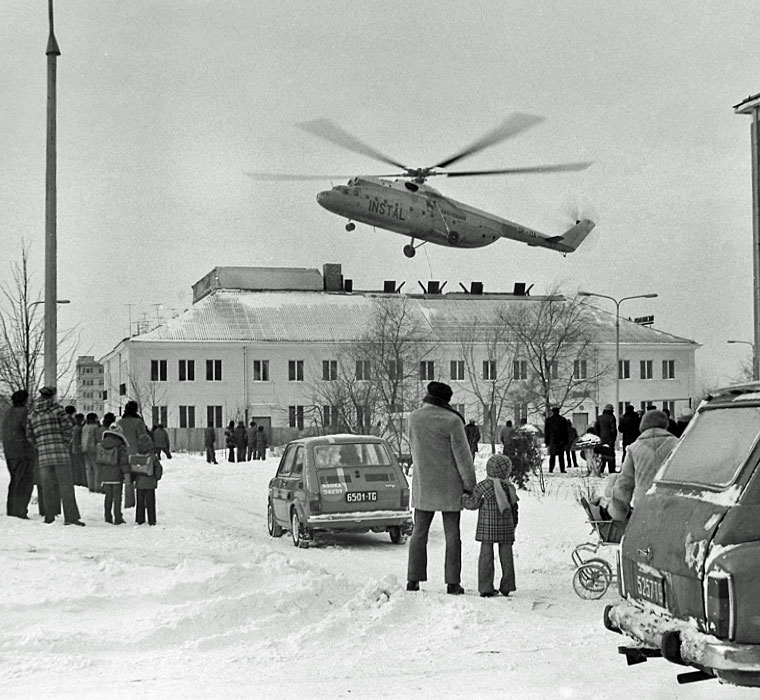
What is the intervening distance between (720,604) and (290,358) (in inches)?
2817

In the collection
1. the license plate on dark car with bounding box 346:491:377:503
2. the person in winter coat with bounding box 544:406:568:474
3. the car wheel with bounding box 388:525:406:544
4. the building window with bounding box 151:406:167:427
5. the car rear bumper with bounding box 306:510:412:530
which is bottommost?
the car wheel with bounding box 388:525:406:544

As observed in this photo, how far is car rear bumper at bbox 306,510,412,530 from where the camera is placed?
52.2 feet

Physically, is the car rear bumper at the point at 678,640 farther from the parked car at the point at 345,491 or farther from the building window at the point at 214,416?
the building window at the point at 214,416

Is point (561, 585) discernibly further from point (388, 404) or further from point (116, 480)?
point (388, 404)

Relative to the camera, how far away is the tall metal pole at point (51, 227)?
727 inches

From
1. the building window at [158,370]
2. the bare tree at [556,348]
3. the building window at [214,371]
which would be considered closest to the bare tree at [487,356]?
the bare tree at [556,348]

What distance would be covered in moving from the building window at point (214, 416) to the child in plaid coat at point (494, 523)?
66.1 meters

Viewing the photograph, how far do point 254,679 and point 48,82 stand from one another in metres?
14.6

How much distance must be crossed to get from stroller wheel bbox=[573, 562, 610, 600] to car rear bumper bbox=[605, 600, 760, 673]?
376 centimetres

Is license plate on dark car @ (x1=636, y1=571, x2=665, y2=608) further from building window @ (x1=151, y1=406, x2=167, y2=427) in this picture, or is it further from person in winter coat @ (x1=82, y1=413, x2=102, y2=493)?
building window @ (x1=151, y1=406, x2=167, y2=427)

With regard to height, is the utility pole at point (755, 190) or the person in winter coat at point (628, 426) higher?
the utility pole at point (755, 190)

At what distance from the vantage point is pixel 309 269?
98.0 metres

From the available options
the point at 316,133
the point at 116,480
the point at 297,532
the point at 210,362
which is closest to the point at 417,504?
the point at 297,532

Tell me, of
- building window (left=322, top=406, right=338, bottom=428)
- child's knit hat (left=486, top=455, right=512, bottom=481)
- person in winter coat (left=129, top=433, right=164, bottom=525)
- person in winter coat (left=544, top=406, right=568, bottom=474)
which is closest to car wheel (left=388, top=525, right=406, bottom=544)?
person in winter coat (left=129, top=433, right=164, bottom=525)
